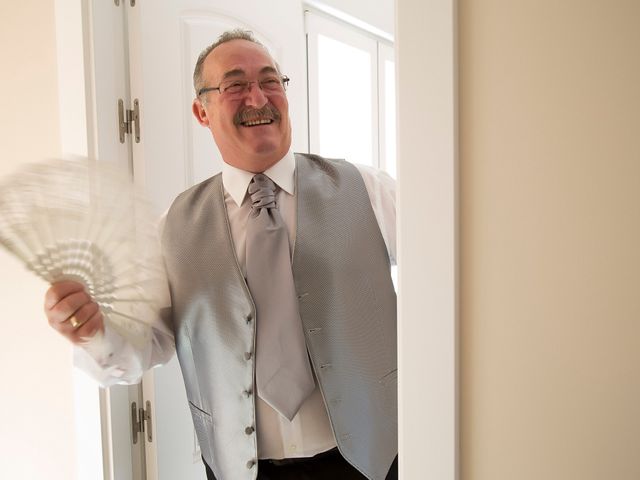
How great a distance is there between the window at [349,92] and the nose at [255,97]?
1.06m

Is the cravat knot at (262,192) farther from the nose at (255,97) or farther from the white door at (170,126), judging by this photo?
the white door at (170,126)

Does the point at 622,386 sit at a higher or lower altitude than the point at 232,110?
lower

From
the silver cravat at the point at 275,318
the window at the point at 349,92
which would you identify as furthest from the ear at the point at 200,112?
the window at the point at 349,92

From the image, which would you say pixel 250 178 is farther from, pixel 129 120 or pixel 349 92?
pixel 349 92

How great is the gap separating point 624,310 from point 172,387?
1.37 m

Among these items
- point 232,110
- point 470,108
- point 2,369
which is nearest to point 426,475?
point 470,108

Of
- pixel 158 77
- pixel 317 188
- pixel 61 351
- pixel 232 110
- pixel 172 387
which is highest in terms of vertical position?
pixel 158 77

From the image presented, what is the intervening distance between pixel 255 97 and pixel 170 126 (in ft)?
1.73

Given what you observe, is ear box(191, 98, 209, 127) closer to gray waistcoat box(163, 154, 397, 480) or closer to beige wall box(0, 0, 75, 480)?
gray waistcoat box(163, 154, 397, 480)

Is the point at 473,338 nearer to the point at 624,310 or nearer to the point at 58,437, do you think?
the point at 624,310

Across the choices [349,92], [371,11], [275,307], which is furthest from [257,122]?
[371,11]

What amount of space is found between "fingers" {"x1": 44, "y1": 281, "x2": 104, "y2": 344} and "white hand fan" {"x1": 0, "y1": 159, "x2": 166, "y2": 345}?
A: 0.02 metres

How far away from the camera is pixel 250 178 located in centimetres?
122

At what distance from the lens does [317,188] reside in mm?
1193
